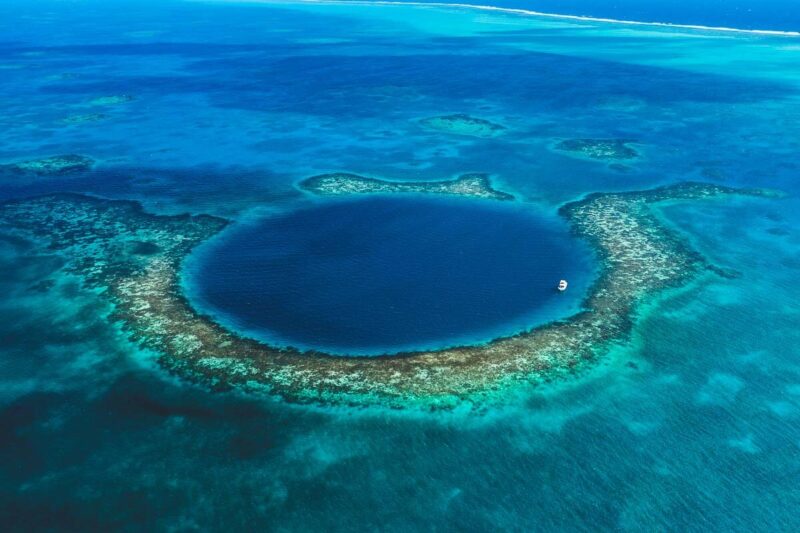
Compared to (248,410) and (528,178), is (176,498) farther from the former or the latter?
(528,178)

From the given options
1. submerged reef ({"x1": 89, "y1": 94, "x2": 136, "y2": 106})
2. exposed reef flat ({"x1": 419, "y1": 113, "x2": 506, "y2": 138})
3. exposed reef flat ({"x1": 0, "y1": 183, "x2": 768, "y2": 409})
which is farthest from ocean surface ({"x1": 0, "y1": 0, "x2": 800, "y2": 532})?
exposed reef flat ({"x1": 419, "y1": 113, "x2": 506, "y2": 138})

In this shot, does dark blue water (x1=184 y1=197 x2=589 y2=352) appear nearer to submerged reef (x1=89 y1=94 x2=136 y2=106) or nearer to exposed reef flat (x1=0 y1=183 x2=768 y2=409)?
exposed reef flat (x1=0 y1=183 x2=768 y2=409)

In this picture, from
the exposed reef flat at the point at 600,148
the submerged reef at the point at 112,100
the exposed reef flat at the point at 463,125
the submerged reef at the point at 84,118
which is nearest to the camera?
the exposed reef flat at the point at 600,148

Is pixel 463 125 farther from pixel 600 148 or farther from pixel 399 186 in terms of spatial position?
pixel 399 186

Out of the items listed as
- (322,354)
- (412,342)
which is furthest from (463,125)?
(322,354)

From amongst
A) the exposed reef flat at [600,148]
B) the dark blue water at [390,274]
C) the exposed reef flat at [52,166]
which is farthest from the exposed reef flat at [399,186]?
the exposed reef flat at [52,166]

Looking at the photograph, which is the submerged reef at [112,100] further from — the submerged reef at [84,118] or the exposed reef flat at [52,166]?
the exposed reef flat at [52,166]

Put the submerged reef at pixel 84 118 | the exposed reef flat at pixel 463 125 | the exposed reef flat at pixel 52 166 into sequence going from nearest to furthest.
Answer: the exposed reef flat at pixel 52 166 < the exposed reef flat at pixel 463 125 < the submerged reef at pixel 84 118
